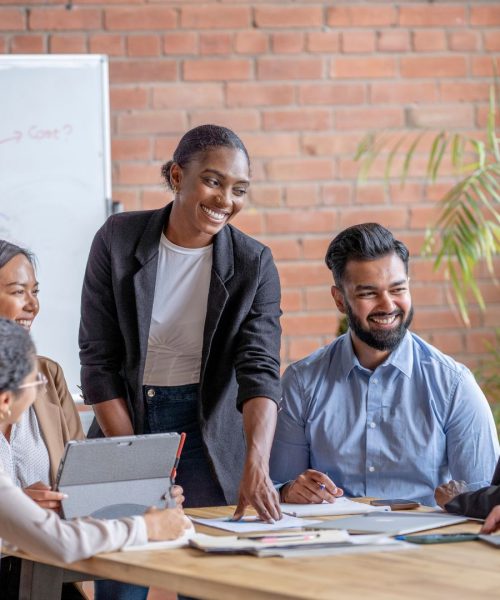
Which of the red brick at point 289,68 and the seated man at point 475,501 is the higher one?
the red brick at point 289,68

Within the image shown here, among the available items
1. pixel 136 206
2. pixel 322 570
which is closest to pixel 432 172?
pixel 136 206

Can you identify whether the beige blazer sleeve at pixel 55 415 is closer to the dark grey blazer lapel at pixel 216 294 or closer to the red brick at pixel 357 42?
the dark grey blazer lapel at pixel 216 294

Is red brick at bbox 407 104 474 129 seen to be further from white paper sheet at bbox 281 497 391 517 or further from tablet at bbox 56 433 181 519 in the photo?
tablet at bbox 56 433 181 519

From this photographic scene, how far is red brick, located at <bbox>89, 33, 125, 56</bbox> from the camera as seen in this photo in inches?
143

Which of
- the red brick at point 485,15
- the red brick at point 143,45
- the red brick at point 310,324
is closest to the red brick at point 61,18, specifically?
the red brick at point 143,45

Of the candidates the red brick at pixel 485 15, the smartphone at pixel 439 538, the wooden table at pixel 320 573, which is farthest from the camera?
the red brick at pixel 485 15

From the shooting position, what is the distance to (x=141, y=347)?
2285mm

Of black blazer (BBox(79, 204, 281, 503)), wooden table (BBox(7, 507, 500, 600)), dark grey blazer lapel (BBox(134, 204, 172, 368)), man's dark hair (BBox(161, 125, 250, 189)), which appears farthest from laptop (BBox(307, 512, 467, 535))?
man's dark hair (BBox(161, 125, 250, 189))

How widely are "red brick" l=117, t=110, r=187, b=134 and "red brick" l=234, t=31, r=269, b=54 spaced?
0.31m

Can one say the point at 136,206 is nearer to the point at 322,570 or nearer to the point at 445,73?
the point at 445,73

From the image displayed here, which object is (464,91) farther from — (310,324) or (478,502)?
(478,502)

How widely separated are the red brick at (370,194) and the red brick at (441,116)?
0.26 m

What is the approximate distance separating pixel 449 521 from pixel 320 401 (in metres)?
0.62

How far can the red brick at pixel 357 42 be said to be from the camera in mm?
3754
